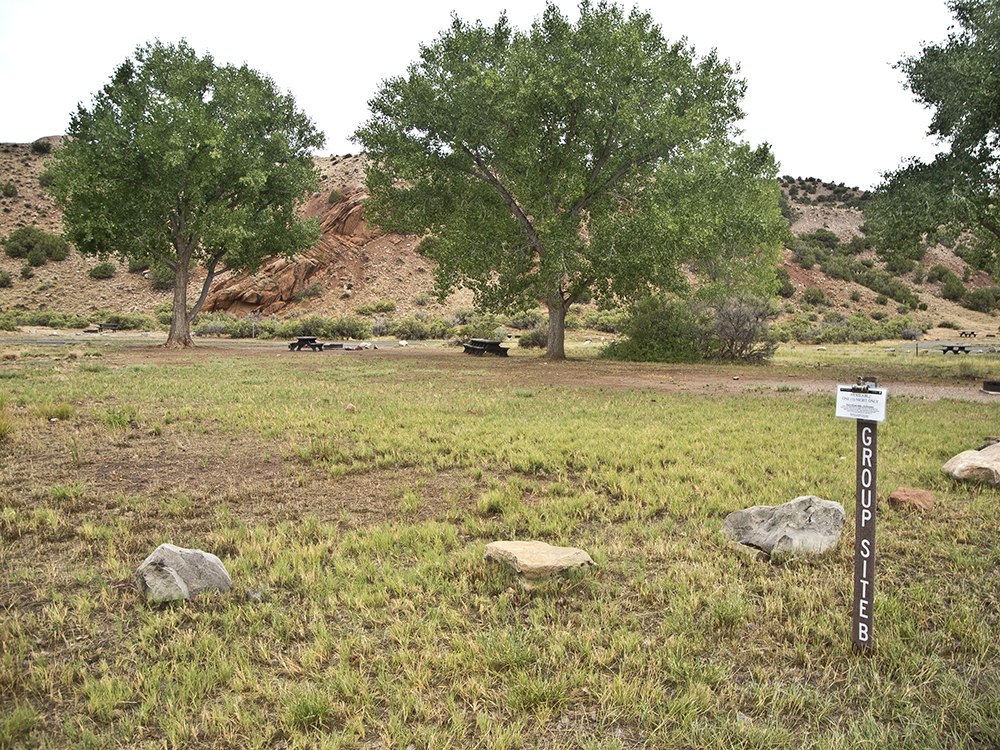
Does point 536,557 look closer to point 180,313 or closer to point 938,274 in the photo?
point 180,313

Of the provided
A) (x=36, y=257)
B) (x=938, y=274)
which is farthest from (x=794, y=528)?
(x=938, y=274)

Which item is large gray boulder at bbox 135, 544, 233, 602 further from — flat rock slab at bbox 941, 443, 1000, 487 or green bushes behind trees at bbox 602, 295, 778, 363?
green bushes behind trees at bbox 602, 295, 778, 363

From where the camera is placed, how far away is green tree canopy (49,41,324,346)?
79.1 ft

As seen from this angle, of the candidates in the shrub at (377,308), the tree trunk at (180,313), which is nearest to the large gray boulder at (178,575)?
the tree trunk at (180,313)

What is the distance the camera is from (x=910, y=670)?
10.2 ft

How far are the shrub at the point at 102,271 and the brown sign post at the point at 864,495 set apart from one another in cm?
6726

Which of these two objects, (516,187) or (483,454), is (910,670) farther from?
(516,187)

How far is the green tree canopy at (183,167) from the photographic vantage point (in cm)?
2411

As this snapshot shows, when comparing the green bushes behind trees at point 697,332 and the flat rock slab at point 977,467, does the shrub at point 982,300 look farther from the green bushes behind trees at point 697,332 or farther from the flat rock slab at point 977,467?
the flat rock slab at point 977,467

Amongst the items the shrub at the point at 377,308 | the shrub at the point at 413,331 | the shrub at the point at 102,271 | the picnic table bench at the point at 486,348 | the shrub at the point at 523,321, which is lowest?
the picnic table bench at the point at 486,348

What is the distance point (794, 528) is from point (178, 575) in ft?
14.4

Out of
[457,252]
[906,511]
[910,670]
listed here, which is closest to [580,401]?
[906,511]

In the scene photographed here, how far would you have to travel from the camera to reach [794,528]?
4660mm

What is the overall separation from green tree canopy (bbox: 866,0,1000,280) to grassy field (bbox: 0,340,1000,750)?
9745 mm
